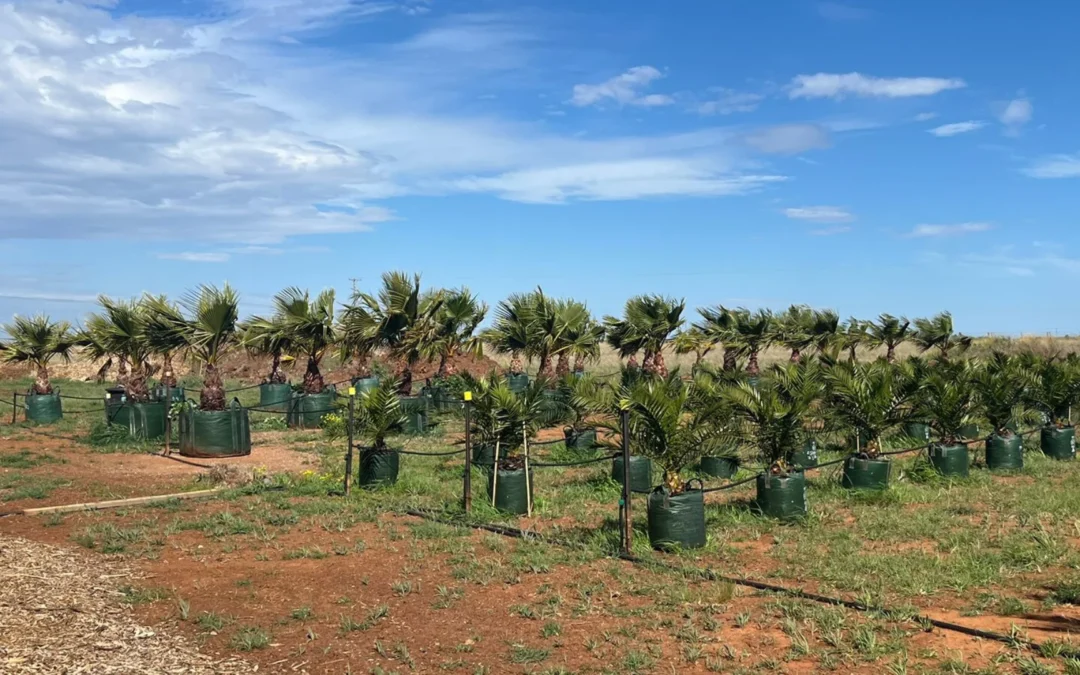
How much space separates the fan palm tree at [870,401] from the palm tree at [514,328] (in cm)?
1269

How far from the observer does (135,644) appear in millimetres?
6816

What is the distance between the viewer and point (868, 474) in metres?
12.3

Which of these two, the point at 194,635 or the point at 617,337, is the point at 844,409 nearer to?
the point at 194,635

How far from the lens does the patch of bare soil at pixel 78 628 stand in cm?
636

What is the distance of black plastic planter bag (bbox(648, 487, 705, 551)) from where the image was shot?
9.20m

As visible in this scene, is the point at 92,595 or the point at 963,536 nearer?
the point at 92,595

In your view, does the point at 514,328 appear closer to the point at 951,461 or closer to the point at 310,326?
Result: the point at 310,326

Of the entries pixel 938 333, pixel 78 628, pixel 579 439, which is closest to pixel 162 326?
pixel 579 439

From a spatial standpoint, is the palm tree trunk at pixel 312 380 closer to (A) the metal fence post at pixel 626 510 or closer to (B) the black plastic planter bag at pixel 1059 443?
(A) the metal fence post at pixel 626 510

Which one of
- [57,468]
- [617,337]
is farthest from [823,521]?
[617,337]

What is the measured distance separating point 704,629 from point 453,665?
1896 mm

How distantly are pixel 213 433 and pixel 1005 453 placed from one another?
13721mm

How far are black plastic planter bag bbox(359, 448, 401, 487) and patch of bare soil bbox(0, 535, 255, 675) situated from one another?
14.5 ft

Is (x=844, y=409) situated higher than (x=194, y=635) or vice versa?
(x=844, y=409)
